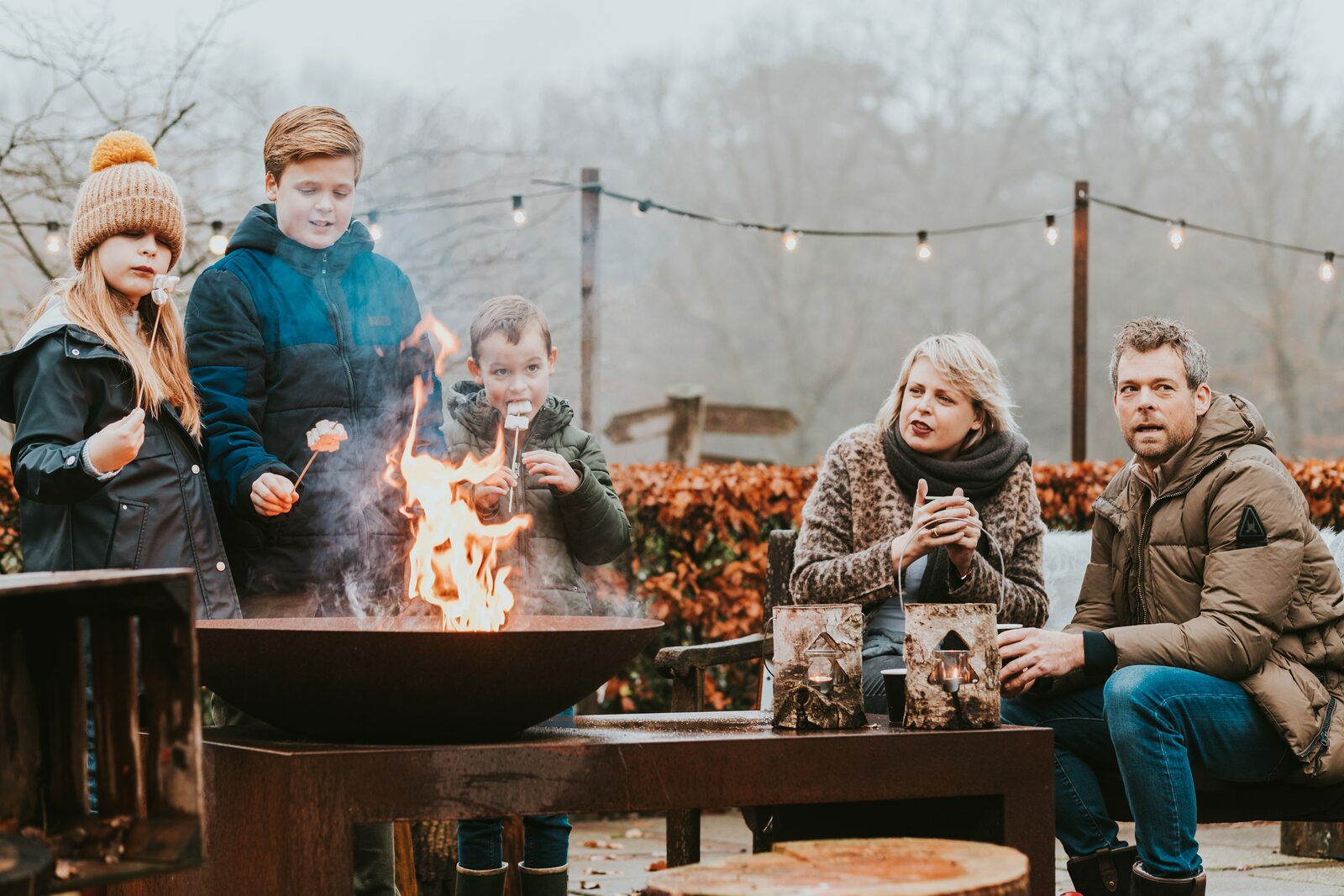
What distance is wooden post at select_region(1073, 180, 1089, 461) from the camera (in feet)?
24.3

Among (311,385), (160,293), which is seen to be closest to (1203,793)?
(311,385)

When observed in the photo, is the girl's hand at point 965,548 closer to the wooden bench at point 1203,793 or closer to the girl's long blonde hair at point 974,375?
the girl's long blonde hair at point 974,375

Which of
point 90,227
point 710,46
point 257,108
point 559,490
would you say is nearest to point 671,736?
point 559,490

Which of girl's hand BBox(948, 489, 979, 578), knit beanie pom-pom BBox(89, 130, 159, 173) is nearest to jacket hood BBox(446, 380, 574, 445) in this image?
knit beanie pom-pom BBox(89, 130, 159, 173)

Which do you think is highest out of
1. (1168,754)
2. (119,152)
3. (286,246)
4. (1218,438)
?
(119,152)

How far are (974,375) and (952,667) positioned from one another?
4.06 feet

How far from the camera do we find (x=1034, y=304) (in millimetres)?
21828

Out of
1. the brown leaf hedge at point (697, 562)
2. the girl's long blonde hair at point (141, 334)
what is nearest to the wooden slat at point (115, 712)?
the girl's long blonde hair at point (141, 334)

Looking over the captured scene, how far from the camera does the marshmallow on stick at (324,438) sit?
2824 mm

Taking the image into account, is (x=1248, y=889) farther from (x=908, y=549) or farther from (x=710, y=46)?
(x=710, y=46)

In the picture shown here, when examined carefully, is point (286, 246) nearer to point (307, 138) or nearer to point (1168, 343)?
point (307, 138)

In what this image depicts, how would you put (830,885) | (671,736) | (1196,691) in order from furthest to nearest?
(1196,691), (671,736), (830,885)

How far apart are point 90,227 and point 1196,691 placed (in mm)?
2430

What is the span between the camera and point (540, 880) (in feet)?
9.84
